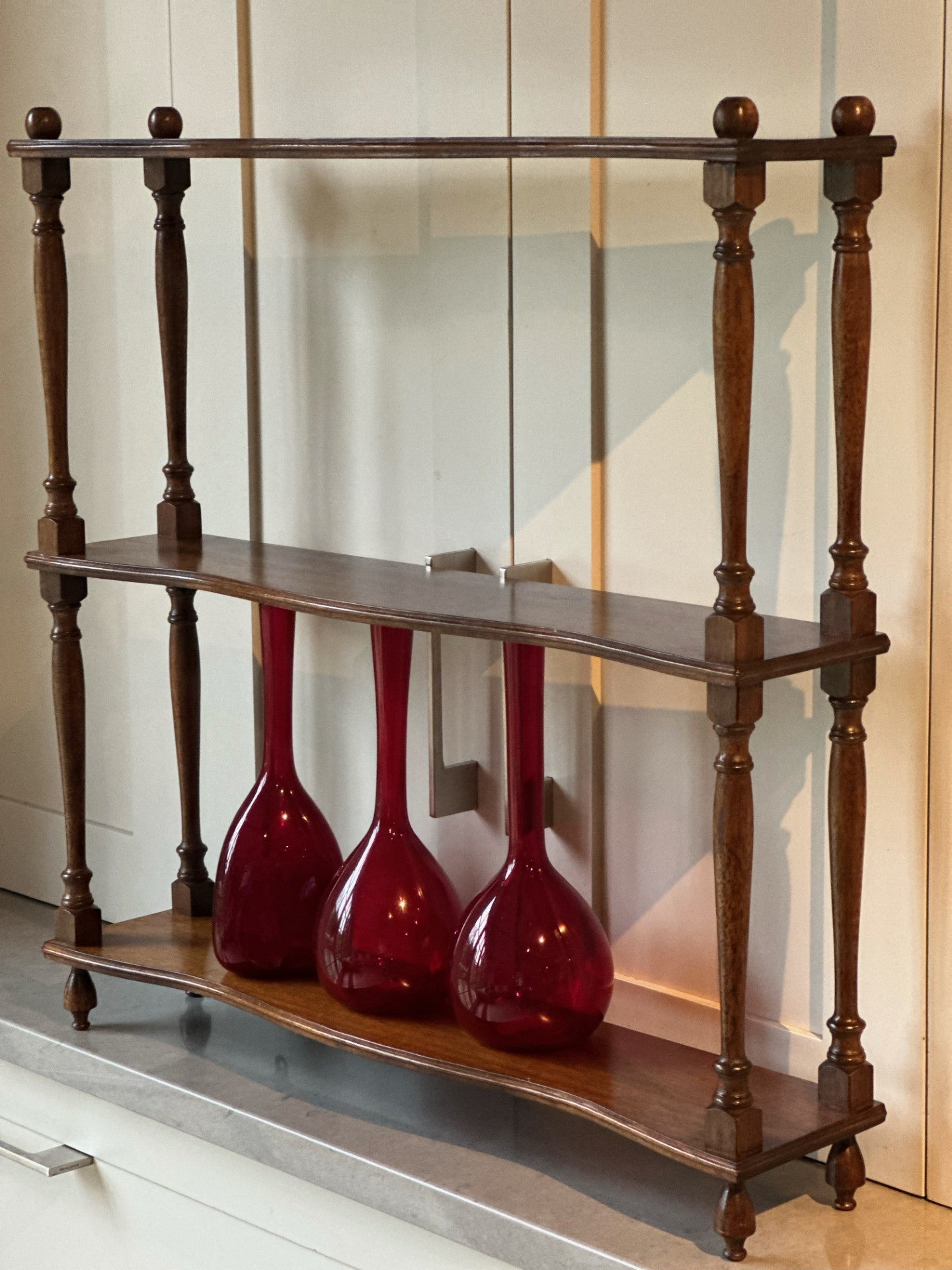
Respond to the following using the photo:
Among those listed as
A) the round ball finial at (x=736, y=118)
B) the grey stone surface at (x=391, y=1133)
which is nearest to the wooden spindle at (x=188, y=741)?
the grey stone surface at (x=391, y=1133)

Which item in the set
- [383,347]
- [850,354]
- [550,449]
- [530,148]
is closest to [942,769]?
[850,354]

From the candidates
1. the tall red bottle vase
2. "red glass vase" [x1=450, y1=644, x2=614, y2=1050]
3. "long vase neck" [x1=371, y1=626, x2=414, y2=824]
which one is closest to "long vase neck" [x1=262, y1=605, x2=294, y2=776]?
the tall red bottle vase

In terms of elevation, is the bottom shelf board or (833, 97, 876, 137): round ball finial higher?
(833, 97, 876, 137): round ball finial

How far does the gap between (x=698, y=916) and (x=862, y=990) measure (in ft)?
0.53

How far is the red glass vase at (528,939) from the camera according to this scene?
133cm

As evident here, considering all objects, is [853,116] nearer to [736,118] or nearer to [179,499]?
[736,118]

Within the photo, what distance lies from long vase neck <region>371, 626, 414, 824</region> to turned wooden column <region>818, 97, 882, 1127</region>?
1.22 feet

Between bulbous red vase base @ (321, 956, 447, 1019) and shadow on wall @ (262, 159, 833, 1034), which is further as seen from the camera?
bulbous red vase base @ (321, 956, 447, 1019)

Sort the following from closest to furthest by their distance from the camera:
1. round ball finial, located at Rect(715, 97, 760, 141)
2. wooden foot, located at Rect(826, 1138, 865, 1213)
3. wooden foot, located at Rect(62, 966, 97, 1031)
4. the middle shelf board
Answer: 1. round ball finial, located at Rect(715, 97, 760, 141)
2. the middle shelf board
3. wooden foot, located at Rect(826, 1138, 865, 1213)
4. wooden foot, located at Rect(62, 966, 97, 1031)

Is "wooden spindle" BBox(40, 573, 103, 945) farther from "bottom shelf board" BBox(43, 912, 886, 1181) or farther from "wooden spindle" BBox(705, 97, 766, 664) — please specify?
"wooden spindle" BBox(705, 97, 766, 664)

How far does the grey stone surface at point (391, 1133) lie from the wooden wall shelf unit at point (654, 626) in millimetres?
62

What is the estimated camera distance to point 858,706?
122 centimetres

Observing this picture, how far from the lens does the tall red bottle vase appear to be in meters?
1.53

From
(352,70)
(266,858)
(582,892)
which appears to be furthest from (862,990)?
(352,70)
